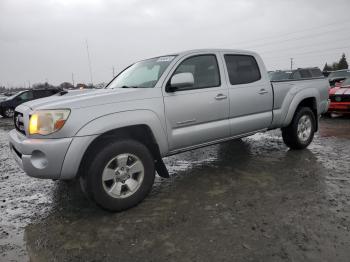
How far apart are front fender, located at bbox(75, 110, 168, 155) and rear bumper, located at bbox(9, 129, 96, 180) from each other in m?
0.09

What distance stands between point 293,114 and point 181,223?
3.41 m

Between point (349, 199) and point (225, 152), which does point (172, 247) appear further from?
point (225, 152)

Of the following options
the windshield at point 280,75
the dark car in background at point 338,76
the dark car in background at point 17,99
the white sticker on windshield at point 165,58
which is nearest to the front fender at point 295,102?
the white sticker on windshield at point 165,58

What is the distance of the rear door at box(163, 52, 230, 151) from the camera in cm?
381

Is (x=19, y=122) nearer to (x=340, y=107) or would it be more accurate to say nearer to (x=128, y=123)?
(x=128, y=123)

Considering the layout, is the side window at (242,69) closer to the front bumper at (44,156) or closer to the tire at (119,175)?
the tire at (119,175)

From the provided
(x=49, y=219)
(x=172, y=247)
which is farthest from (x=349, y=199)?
(x=49, y=219)

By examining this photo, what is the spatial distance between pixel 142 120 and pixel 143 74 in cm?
109

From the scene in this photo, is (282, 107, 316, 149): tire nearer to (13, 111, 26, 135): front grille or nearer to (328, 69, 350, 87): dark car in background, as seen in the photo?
(13, 111, 26, 135): front grille

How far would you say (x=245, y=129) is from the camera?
470 cm

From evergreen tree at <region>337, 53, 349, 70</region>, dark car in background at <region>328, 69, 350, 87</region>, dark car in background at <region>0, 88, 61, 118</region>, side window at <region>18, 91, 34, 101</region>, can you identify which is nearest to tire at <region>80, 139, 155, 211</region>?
dark car in background at <region>328, 69, 350, 87</region>

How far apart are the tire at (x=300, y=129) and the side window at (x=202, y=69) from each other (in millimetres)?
2074

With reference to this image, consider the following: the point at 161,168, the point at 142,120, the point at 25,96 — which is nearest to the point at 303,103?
the point at 161,168

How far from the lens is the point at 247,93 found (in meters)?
4.68
